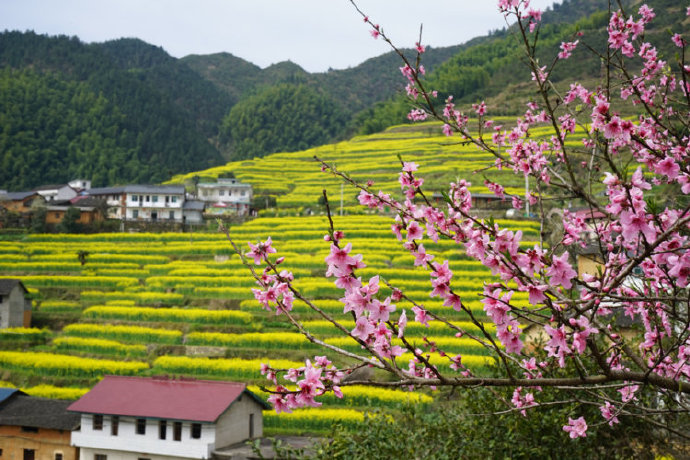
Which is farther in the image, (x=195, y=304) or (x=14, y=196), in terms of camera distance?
(x=14, y=196)

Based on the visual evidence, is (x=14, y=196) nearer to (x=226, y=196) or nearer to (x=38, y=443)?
(x=226, y=196)

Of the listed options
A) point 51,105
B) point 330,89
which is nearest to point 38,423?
point 51,105

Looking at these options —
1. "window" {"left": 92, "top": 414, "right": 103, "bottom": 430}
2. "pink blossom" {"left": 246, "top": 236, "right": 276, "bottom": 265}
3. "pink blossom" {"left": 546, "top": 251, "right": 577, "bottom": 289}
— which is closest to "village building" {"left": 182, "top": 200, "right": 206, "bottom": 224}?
"window" {"left": 92, "top": 414, "right": 103, "bottom": 430}

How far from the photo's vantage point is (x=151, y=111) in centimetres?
10200

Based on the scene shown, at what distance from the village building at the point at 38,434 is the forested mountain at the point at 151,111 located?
47703 millimetres

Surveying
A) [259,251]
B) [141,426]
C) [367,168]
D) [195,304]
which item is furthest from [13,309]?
[367,168]

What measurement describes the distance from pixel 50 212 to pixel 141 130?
180ft

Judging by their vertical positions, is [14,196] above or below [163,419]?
above

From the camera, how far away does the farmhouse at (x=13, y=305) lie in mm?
27172

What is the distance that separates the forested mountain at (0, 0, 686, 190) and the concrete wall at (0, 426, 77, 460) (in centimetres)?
4782

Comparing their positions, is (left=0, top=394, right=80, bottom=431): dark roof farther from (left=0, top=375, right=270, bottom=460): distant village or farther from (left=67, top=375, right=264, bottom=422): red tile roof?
(left=67, top=375, right=264, bottom=422): red tile roof

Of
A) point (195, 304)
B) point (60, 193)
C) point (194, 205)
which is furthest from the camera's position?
point (60, 193)

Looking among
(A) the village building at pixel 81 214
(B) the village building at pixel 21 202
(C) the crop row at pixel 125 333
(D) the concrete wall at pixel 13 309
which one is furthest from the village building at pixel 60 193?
(C) the crop row at pixel 125 333

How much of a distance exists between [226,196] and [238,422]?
1344 inches
